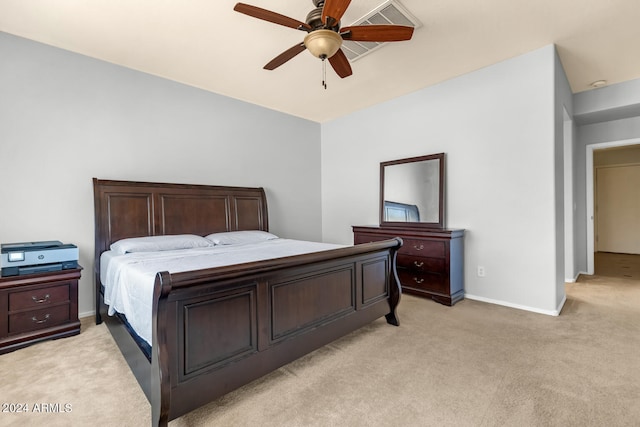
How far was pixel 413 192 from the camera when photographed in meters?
4.08

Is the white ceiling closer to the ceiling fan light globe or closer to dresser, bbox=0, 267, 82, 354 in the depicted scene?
the ceiling fan light globe

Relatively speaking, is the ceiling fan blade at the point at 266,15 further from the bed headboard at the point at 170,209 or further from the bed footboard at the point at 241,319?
the bed headboard at the point at 170,209

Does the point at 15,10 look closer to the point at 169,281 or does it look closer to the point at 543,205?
the point at 169,281

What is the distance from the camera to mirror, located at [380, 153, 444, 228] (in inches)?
151

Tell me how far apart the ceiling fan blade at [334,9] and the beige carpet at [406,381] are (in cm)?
233

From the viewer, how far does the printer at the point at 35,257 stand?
2.39m

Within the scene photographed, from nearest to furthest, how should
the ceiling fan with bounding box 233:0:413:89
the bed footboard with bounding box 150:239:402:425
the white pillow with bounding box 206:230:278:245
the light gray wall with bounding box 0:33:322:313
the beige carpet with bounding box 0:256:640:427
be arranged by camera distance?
the bed footboard with bounding box 150:239:402:425
the beige carpet with bounding box 0:256:640:427
the ceiling fan with bounding box 233:0:413:89
the light gray wall with bounding box 0:33:322:313
the white pillow with bounding box 206:230:278:245

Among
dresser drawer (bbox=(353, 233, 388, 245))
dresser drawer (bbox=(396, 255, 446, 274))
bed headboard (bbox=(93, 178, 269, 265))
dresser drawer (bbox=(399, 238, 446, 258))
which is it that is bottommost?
dresser drawer (bbox=(396, 255, 446, 274))

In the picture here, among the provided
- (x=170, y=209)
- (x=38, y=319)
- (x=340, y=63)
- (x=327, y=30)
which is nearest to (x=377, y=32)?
(x=327, y=30)

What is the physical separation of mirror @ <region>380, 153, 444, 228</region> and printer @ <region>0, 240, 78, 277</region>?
3650 mm

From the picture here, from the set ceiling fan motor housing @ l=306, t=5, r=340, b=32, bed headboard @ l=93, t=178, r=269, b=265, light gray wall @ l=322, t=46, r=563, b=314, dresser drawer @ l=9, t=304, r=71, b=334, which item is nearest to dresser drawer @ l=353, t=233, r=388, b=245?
light gray wall @ l=322, t=46, r=563, b=314

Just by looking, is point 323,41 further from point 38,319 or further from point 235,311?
point 38,319

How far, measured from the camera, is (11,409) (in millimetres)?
1678

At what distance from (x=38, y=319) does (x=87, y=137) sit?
5.92 ft
